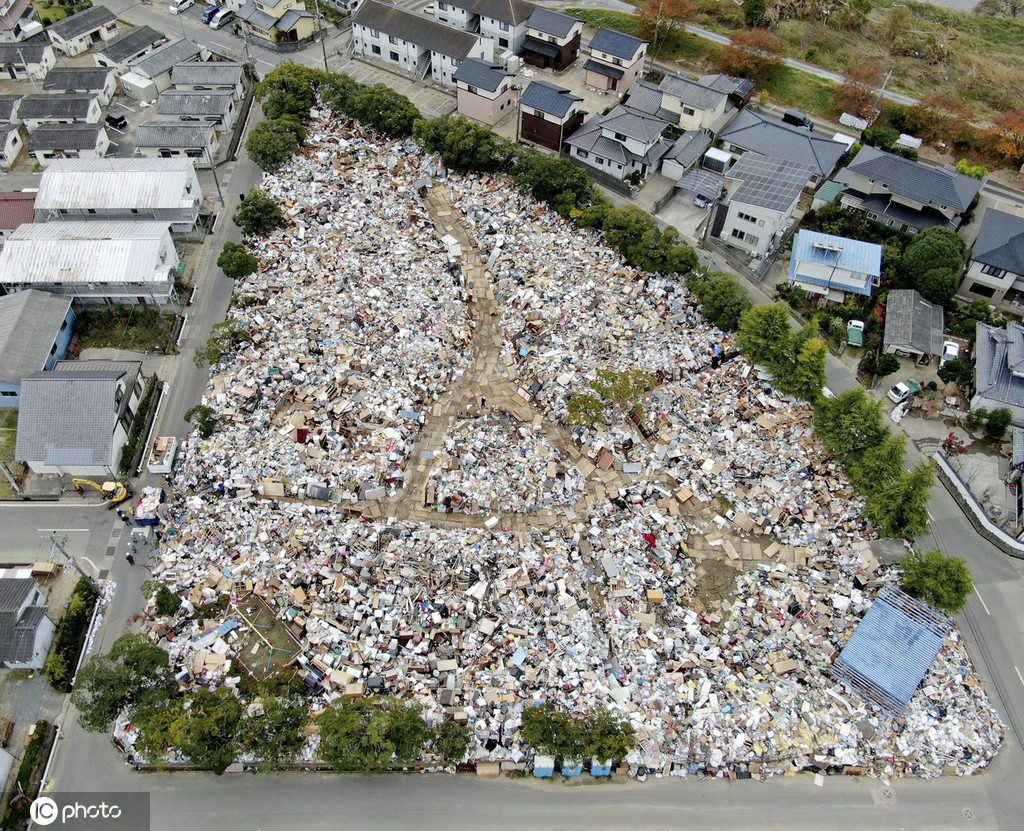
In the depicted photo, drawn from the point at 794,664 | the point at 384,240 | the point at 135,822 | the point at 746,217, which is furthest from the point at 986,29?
the point at 135,822

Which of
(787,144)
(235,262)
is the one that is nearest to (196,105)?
(235,262)

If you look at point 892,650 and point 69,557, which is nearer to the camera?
point 892,650

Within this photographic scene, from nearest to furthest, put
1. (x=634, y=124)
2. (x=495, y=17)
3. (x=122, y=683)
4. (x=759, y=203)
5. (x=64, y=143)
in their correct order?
(x=122, y=683) < (x=759, y=203) < (x=634, y=124) < (x=64, y=143) < (x=495, y=17)

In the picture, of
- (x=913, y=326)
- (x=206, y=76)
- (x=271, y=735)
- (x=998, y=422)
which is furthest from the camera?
(x=206, y=76)

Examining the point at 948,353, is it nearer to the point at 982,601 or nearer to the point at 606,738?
the point at 982,601

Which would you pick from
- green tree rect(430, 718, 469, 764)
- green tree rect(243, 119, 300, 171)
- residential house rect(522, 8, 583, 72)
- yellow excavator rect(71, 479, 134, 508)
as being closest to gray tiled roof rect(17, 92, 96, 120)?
green tree rect(243, 119, 300, 171)

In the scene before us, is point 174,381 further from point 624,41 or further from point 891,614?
point 624,41
